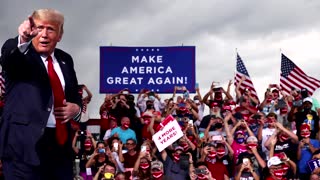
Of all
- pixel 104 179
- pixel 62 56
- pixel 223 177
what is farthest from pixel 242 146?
pixel 62 56

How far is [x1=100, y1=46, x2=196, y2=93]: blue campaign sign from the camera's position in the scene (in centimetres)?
1905

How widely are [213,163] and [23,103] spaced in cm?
949

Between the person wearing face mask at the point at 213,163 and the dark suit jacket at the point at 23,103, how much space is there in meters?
8.92

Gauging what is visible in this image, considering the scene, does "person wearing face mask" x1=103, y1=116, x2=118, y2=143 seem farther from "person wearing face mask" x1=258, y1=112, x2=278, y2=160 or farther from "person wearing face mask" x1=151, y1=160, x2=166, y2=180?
"person wearing face mask" x1=258, y1=112, x2=278, y2=160

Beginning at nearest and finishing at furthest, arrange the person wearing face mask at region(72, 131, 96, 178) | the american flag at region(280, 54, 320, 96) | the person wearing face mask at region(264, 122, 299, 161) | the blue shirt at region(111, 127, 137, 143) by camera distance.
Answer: the person wearing face mask at region(264, 122, 299, 161) → the person wearing face mask at region(72, 131, 96, 178) → the blue shirt at region(111, 127, 137, 143) → the american flag at region(280, 54, 320, 96)

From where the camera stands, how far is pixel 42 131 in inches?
150

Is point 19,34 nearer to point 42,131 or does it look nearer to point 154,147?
point 42,131

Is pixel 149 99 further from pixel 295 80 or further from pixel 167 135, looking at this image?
pixel 295 80

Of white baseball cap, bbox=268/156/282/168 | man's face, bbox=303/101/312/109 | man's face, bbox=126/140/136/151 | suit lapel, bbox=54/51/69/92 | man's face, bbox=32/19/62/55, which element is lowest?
white baseball cap, bbox=268/156/282/168

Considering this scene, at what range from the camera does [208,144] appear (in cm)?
1317

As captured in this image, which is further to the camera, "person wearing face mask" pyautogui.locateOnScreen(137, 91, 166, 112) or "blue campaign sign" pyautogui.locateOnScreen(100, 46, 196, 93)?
"blue campaign sign" pyautogui.locateOnScreen(100, 46, 196, 93)

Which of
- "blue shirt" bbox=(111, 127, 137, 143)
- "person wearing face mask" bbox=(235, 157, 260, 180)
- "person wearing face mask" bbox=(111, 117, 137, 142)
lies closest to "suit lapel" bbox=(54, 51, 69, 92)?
"person wearing face mask" bbox=(235, 157, 260, 180)

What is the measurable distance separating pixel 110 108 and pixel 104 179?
13.1 ft

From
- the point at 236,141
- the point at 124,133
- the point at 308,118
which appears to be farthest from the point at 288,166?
the point at 124,133
